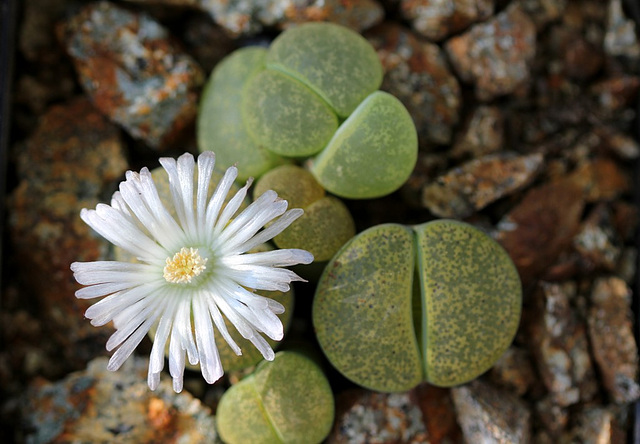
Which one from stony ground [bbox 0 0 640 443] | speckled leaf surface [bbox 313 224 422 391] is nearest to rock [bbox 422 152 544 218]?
stony ground [bbox 0 0 640 443]

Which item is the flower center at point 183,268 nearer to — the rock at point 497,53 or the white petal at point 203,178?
the white petal at point 203,178

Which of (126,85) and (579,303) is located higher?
(126,85)

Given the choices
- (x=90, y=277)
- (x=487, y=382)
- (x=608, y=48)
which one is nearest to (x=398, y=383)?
(x=487, y=382)

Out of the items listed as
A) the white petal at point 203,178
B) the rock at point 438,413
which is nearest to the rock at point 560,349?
the rock at point 438,413

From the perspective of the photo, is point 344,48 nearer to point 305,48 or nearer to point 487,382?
point 305,48

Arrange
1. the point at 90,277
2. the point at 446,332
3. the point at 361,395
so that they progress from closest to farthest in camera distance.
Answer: the point at 90,277
the point at 446,332
the point at 361,395

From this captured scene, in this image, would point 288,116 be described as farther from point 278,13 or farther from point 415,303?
point 415,303

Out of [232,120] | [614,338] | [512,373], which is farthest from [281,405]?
[614,338]
